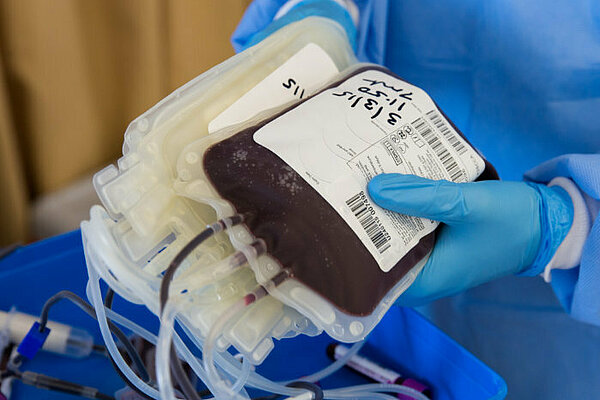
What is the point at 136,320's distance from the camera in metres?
0.65

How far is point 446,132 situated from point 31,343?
0.50 meters

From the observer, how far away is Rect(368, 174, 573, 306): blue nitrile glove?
516mm

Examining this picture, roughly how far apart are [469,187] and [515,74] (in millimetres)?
255

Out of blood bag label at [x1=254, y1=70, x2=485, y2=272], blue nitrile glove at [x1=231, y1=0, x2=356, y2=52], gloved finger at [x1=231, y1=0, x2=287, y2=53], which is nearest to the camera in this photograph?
blood bag label at [x1=254, y1=70, x2=485, y2=272]

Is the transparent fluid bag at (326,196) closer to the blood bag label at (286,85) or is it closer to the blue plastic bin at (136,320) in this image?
the blood bag label at (286,85)

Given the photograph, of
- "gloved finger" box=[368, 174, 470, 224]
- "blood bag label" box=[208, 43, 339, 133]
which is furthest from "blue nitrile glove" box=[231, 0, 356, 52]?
"gloved finger" box=[368, 174, 470, 224]

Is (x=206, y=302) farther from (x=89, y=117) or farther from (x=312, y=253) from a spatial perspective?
(x=89, y=117)

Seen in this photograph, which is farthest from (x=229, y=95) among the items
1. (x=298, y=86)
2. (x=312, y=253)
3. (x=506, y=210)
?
(x=506, y=210)

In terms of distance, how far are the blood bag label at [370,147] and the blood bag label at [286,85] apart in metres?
0.04

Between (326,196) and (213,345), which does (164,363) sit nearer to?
(213,345)

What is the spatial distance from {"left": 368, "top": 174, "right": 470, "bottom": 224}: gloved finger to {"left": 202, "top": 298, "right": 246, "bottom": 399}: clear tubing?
154 mm

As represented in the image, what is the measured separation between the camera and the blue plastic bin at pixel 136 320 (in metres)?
0.59

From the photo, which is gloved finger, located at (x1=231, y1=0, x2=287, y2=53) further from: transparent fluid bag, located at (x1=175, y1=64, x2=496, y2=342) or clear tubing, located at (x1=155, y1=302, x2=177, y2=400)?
clear tubing, located at (x1=155, y1=302, x2=177, y2=400)

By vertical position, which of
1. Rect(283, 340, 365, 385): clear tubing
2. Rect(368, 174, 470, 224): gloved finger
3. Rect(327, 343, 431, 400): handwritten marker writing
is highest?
Rect(368, 174, 470, 224): gloved finger
